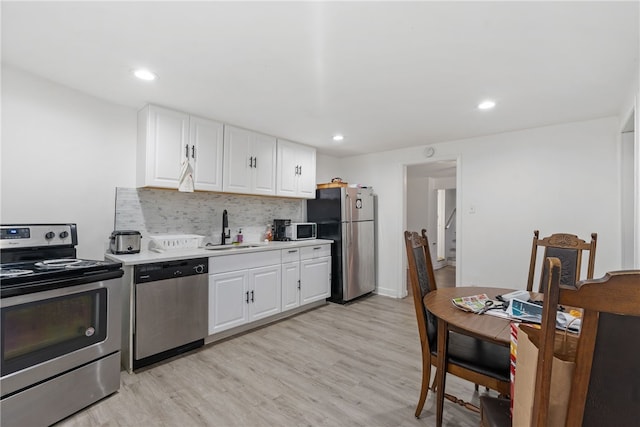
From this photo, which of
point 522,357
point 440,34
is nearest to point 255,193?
point 440,34

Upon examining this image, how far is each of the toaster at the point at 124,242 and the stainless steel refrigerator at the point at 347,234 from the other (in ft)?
7.71

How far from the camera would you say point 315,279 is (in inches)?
150

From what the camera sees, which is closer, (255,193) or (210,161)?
(210,161)

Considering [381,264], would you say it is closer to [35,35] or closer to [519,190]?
[519,190]

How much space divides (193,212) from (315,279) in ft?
5.55

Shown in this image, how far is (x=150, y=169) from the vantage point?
2.63 metres

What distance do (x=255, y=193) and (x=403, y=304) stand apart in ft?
8.24

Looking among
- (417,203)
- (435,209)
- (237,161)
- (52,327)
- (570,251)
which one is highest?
(237,161)

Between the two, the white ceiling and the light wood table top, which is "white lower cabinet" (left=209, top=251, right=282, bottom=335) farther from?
the light wood table top

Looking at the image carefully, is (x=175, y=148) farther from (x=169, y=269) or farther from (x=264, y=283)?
(x=264, y=283)

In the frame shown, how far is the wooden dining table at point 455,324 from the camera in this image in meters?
1.33

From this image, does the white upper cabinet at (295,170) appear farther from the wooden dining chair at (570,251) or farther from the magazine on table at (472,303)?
the wooden dining chair at (570,251)

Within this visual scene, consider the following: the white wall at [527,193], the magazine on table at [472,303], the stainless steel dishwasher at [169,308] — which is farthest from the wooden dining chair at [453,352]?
the white wall at [527,193]

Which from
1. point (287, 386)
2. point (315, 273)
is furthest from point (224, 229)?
point (287, 386)
